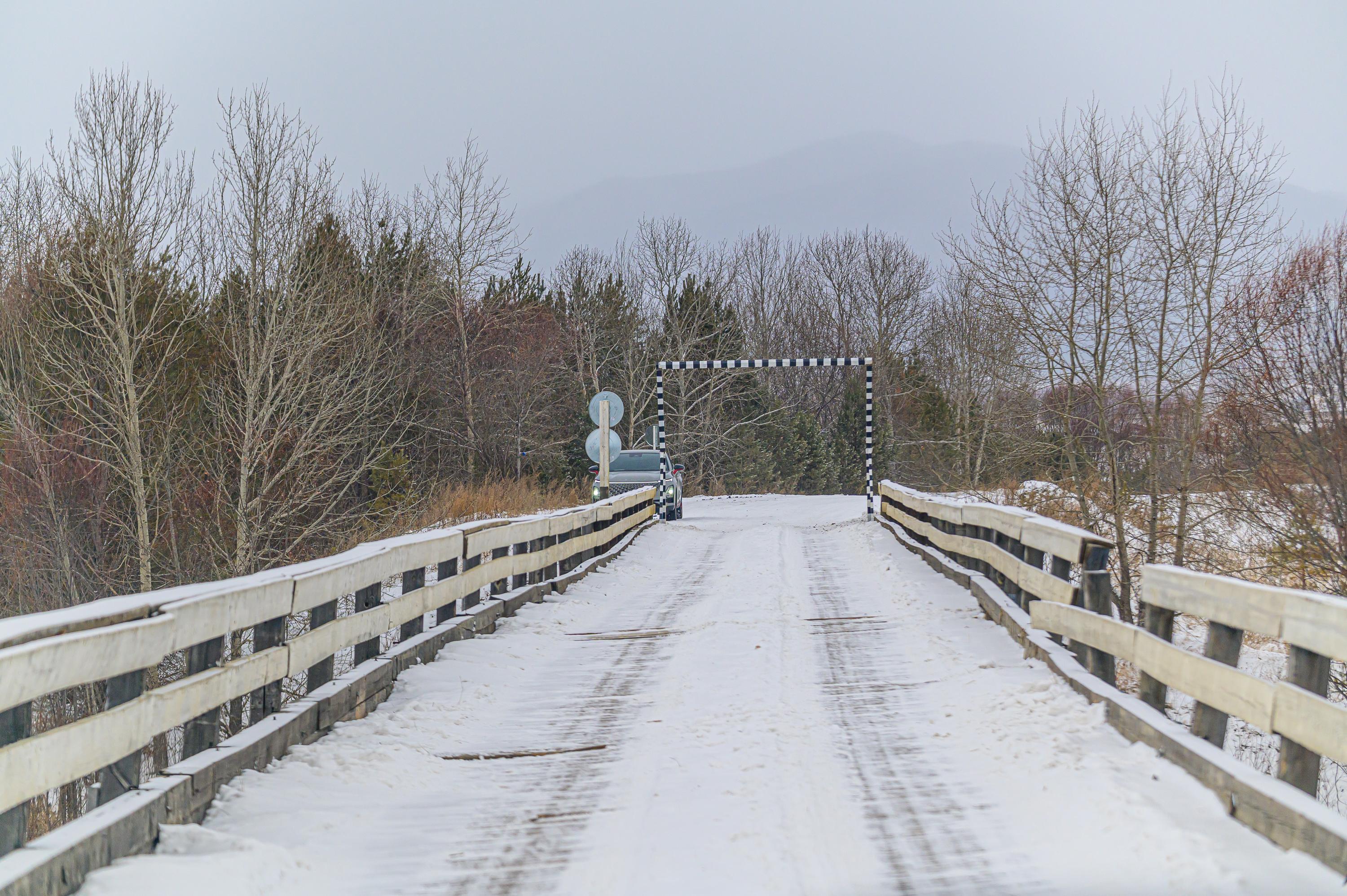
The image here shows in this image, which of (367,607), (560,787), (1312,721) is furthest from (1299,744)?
(367,607)

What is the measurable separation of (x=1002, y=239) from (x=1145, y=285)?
2609mm

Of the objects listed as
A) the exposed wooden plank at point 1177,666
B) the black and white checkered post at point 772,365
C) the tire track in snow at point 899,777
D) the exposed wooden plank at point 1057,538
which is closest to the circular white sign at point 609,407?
the black and white checkered post at point 772,365

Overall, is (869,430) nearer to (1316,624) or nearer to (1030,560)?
(1030,560)

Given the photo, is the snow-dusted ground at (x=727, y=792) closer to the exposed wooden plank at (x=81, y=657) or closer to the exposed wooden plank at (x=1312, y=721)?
the exposed wooden plank at (x=1312, y=721)

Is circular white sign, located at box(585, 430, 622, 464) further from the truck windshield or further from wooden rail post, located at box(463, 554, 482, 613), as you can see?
wooden rail post, located at box(463, 554, 482, 613)

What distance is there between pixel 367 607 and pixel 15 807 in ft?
11.7

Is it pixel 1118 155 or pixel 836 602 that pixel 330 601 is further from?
pixel 1118 155

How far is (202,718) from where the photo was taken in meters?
5.13

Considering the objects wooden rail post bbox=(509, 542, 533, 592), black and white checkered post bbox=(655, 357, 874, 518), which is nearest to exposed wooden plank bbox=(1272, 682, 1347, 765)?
wooden rail post bbox=(509, 542, 533, 592)

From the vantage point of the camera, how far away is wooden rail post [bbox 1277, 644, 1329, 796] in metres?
4.17

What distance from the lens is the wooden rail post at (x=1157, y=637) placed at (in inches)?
224

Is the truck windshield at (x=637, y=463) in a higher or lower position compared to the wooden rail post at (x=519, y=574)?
higher

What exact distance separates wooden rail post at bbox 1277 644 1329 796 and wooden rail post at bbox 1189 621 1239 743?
0.54 m

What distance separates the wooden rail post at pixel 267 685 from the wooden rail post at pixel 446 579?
292 cm
